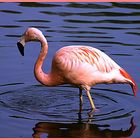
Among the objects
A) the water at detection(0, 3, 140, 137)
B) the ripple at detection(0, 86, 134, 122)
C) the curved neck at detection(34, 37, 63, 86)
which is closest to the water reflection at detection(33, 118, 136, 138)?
the water at detection(0, 3, 140, 137)

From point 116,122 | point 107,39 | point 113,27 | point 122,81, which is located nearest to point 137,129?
point 116,122

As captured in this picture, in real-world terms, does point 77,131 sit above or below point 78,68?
below

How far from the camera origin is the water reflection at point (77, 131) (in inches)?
267

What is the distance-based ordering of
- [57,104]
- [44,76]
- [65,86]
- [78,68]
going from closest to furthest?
[78,68] < [44,76] < [57,104] < [65,86]

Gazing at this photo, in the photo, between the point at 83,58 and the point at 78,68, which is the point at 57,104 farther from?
the point at 83,58

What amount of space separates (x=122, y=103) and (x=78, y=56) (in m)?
0.99

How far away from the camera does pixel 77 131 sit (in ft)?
22.6

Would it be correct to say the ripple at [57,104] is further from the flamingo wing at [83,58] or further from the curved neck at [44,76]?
the flamingo wing at [83,58]

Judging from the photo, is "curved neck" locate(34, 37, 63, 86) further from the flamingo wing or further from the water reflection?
the water reflection

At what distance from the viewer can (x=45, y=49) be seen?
7.64 m

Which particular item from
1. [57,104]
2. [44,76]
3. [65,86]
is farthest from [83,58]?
[65,86]

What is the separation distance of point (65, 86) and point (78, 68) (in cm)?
130

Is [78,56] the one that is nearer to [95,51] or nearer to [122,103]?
[95,51]

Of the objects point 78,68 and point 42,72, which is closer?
point 78,68
